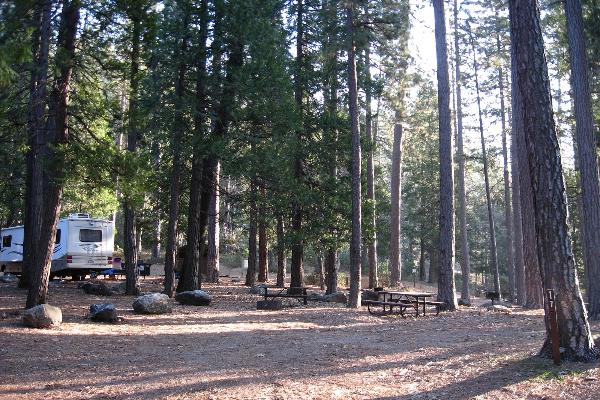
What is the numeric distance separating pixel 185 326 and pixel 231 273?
92.5 feet

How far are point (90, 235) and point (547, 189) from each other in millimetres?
20079

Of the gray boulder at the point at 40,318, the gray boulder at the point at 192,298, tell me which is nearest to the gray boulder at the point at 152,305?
the gray boulder at the point at 192,298

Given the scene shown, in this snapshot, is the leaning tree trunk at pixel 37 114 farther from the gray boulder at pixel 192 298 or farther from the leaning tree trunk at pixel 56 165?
the gray boulder at pixel 192 298

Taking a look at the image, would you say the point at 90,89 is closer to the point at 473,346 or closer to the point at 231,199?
the point at 231,199

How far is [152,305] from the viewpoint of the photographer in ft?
40.1

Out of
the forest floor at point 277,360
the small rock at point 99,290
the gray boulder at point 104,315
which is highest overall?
the small rock at point 99,290

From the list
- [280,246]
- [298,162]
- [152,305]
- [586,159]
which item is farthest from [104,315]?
[586,159]

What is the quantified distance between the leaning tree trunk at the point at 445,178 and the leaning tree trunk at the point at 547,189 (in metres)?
8.29

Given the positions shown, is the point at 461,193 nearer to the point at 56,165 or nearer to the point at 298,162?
the point at 298,162

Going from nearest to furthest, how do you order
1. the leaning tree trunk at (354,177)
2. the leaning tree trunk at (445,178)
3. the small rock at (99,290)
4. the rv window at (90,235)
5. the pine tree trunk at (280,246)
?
the leaning tree trunk at (445,178), the leaning tree trunk at (354,177), the small rock at (99,290), the pine tree trunk at (280,246), the rv window at (90,235)

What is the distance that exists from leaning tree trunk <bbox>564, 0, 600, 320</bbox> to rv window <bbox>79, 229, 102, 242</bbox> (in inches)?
739

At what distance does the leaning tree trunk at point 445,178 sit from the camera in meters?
15.2

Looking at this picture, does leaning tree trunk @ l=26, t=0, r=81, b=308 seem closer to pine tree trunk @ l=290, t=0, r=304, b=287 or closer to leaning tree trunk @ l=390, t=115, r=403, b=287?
pine tree trunk @ l=290, t=0, r=304, b=287

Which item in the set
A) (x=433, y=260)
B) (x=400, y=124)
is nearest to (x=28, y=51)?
(x=400, y=124)
